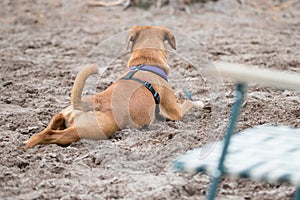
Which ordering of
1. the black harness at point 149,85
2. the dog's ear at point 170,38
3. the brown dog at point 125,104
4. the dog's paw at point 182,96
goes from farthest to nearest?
the dog's paw at point 182,96 → the dog's ear at point 170,38 → the black harness at point 149,85 → the brown dog at point 125,104

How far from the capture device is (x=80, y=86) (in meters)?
4.17

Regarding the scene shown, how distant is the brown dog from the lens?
4.18 meters

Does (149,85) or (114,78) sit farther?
(114,78)

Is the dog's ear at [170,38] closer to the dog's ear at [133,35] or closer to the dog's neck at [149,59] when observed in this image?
the dog's neck at [149,59]

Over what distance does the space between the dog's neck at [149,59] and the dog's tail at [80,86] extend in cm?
76

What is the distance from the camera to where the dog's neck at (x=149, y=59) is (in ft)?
15.9

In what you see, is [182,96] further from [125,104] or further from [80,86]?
[80,86]

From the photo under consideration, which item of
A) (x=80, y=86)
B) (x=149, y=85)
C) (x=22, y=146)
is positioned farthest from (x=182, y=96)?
(x=22, y=146)

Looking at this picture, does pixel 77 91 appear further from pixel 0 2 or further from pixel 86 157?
pixel 0 2

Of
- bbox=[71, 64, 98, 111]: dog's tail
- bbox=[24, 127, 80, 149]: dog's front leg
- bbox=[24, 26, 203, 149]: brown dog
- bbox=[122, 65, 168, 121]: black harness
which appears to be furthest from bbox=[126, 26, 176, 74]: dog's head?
bbox=[24, 127, 80, 149]: dog's front leg

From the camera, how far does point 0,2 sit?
10.4 m

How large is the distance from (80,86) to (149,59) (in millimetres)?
860

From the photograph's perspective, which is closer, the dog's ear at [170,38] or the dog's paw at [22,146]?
the dog's paw at [22,146]

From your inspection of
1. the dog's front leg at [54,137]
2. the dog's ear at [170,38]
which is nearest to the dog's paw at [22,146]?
the dog's front leg at [54,137]
